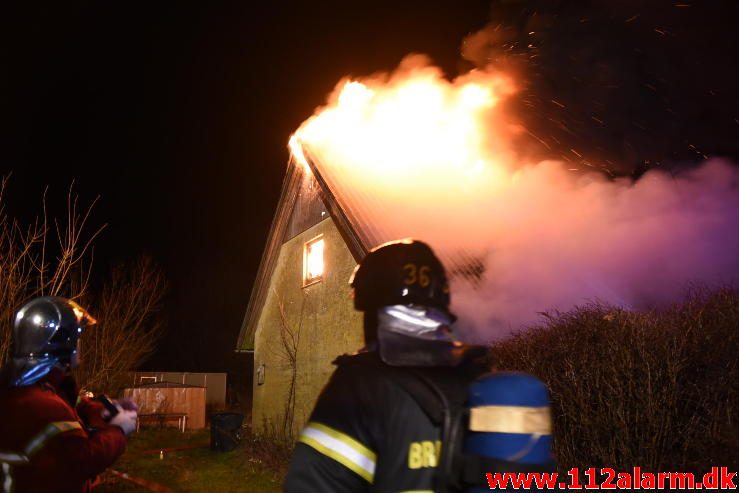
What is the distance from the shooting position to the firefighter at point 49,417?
7.82 feet

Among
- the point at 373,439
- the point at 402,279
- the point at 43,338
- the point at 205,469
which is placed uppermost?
the point at 402,279

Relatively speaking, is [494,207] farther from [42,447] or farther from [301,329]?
[42,447]

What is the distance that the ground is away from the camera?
9.76 meters

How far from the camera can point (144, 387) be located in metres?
21.5

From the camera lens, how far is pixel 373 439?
4.97 ft

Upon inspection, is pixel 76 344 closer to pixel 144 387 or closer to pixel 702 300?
pixel 702 300

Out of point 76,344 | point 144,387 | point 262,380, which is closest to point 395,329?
point 76,344

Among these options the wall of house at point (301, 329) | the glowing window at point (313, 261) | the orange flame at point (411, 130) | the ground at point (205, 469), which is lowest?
the ground at point (205, 469)

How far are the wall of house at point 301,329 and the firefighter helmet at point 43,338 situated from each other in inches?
281

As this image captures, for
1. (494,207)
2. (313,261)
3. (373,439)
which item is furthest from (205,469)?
(373,439)

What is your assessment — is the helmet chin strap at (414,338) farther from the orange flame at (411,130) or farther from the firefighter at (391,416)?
the orange flame at (411,130)

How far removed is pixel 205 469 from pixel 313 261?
519 cm

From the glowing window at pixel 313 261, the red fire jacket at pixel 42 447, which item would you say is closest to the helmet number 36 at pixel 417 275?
the red fire jacket at pixel 42 447

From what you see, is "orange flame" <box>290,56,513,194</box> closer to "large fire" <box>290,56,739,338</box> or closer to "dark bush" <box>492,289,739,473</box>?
"large fire" <box>290,56,739,338</box>
